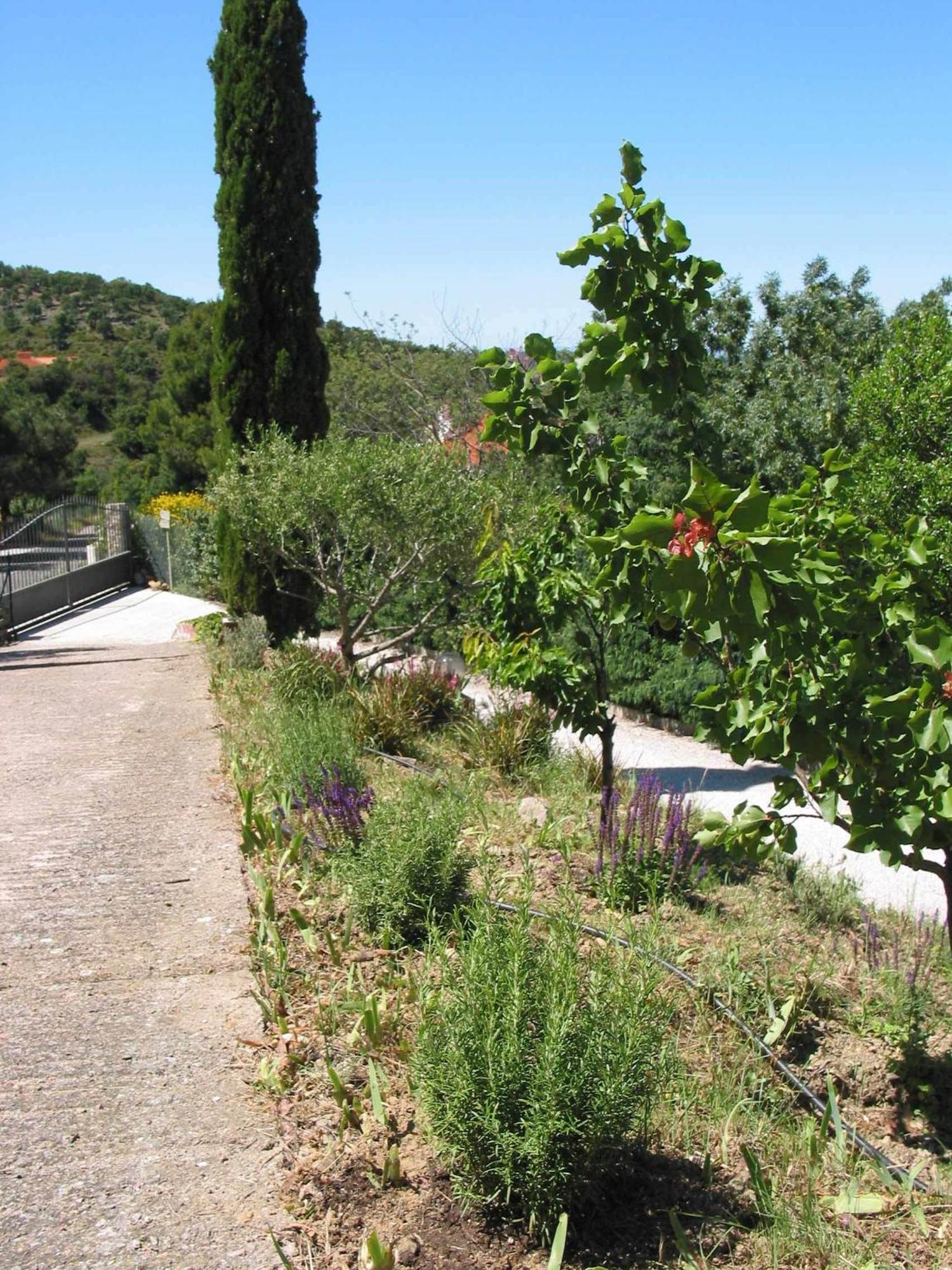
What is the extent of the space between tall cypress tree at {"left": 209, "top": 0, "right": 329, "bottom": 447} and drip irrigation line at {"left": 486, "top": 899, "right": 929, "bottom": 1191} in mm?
10463

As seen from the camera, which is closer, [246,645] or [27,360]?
[246,645]

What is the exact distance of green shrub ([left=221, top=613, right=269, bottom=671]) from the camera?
11.4m

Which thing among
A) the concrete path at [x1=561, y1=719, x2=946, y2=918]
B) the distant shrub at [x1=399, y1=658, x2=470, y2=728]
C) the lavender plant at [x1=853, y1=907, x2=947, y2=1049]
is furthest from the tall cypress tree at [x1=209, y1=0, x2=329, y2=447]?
the lavender plant at [x1=853, y1=907, x2=947, y2=1049]

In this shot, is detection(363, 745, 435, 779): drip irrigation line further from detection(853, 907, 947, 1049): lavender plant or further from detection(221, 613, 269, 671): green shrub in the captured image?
detection(221, 613, 269, 671): green shrub

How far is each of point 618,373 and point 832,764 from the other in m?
1.57

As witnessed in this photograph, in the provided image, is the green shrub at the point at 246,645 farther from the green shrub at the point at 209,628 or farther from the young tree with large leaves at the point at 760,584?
the young tree with large leaves at the point at 760,584

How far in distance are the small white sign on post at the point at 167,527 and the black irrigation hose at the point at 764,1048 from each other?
20.7 m

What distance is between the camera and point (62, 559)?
23969 mm

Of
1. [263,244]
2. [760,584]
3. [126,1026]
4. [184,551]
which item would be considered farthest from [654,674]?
[184,551]

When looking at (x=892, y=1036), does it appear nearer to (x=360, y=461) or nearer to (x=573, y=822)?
(x=573, y=822)

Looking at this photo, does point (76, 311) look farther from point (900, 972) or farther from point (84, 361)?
point (900, 972)

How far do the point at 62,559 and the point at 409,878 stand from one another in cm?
2143

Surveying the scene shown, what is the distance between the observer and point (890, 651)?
11.9 ft

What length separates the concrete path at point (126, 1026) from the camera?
2816 millimetres
